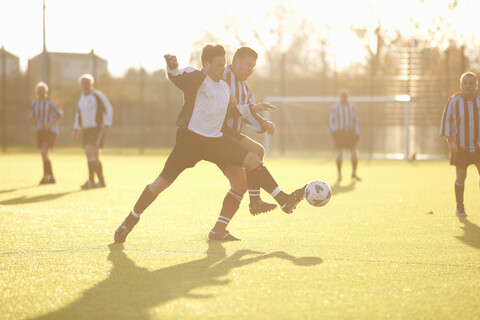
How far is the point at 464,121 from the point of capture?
8.42m

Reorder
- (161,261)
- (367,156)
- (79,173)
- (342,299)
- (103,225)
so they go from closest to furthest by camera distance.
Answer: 1. (342,299)
2. (161,261)
3. (103,225)
4. (79,173)
5. (367,156)

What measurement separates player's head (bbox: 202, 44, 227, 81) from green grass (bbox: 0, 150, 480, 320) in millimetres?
1535

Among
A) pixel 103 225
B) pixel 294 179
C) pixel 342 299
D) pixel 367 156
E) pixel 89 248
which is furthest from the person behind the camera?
pixel 367 156

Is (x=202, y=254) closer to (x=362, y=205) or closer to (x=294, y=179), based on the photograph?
(x=362, y=205)

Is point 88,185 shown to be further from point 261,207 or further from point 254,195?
point 261,207

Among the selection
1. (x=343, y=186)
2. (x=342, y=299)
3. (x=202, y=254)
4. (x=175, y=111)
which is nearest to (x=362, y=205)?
(x=343, y=186)

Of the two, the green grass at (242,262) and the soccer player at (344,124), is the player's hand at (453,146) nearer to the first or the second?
the green grass at (242,262)

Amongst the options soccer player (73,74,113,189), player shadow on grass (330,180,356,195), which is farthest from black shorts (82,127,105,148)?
player shadow on grass (330,180,356,195)

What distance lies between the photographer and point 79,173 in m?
16.7

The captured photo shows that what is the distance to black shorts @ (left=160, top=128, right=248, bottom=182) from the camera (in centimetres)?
616

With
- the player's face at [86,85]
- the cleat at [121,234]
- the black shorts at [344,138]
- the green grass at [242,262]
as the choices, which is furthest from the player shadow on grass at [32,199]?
the black shorts at [344,138]

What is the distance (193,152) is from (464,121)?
3.84 meters

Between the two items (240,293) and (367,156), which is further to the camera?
(367,156)

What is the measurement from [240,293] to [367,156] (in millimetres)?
21650
